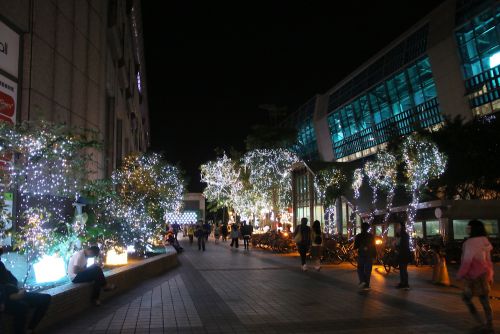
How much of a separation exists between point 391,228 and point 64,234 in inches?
783

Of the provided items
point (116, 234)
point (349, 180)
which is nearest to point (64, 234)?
point (116, 234)

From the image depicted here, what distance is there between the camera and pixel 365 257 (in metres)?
11.4

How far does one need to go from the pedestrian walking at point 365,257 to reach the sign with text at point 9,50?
10661 millimetres

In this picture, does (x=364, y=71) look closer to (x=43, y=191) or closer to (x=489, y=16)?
(x=489, y=16)

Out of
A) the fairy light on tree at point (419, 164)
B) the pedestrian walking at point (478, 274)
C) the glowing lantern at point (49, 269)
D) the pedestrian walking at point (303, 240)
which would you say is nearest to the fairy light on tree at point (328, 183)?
the fairy light on tree at point (419, 164)

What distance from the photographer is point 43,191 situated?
10.6 meters

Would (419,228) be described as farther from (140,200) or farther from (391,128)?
(140,200)

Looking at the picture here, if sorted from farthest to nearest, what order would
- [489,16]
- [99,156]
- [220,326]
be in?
[489,16]
[99,156]
[220,326]

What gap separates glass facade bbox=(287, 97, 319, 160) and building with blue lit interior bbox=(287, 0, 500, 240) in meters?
4.97

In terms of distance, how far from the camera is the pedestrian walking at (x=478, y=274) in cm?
715

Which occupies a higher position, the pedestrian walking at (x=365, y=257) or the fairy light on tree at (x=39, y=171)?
the fairy light on tree at (x=39, y=171)

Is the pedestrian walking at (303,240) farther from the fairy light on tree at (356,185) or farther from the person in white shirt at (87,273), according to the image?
the fairy light on tree at (356,185)

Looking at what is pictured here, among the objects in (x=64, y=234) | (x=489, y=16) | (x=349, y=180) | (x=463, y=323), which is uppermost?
(x=489, y=16)

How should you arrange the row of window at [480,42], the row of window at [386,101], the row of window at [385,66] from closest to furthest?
the row of window at [480,42] < the row of window at [386,101] < the row of window at [385,66]
